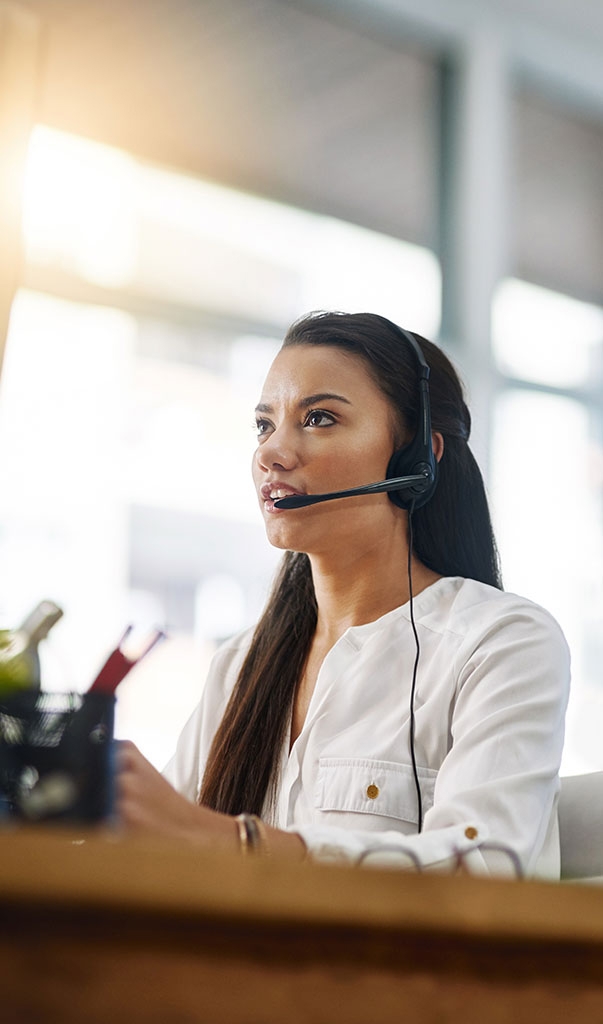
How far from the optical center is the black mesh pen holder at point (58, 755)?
0.67 m

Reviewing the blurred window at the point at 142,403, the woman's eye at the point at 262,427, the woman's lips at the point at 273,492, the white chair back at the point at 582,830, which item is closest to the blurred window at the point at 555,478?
the blurred window at the point at 142,403

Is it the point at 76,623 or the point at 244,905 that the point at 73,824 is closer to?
the point at 244,905

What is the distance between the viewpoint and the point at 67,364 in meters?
3.49

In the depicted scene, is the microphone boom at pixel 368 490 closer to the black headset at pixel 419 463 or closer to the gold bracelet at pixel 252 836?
the black headset at pixel 419 463

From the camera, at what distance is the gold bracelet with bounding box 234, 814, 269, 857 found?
0.87 metres

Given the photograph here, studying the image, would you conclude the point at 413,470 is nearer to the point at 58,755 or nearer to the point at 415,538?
the point at 415,538

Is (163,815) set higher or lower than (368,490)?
lower

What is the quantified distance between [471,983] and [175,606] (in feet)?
10.6

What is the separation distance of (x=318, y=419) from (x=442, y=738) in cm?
47

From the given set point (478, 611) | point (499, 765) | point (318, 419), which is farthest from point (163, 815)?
point (318, 419)

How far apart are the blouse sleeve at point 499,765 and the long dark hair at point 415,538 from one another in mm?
262

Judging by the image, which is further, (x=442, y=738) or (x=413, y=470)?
(x=413, y=470)

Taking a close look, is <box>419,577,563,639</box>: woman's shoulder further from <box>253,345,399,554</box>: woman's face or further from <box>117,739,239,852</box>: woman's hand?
<box>117,739,239,852</box>: woman's hand

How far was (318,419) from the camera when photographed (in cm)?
150
